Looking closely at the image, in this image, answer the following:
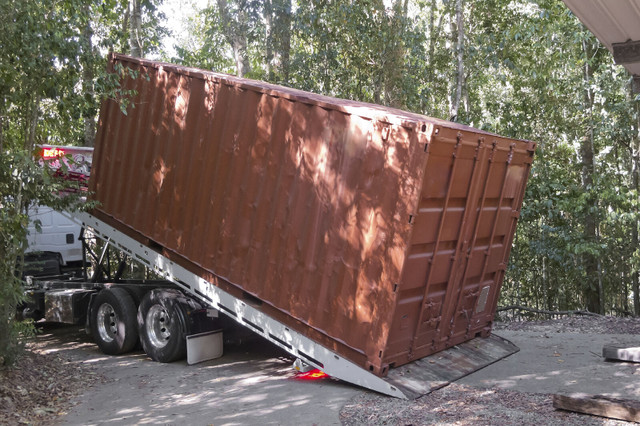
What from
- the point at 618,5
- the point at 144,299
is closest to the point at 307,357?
the point at 144,299

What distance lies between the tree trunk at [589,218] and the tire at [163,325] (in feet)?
33.8

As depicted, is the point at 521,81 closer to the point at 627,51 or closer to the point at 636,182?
the point at 636,182

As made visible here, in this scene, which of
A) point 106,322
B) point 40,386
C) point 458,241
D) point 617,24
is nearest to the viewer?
point 617,24

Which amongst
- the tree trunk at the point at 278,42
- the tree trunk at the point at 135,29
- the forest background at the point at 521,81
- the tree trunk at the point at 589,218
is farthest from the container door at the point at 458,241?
the tree trunk at the point at 135,29

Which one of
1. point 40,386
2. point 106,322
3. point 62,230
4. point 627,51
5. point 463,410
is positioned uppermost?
point 627,51

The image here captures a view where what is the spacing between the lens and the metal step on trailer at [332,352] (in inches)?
275

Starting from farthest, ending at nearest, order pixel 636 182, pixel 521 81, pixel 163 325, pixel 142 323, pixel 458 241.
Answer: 1. pixel 521 81
2. pixel 636 182
3. pixel 142 323
4. pixel 163 325
5. pixel 458 241

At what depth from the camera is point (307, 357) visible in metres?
7.52

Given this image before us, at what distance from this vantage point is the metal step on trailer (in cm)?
697

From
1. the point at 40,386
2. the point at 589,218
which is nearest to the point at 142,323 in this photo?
the point at 40,386

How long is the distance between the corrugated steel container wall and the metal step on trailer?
0.14 m

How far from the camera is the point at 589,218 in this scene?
53.0 ft

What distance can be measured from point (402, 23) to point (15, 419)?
1290cm

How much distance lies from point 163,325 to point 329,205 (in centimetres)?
358
